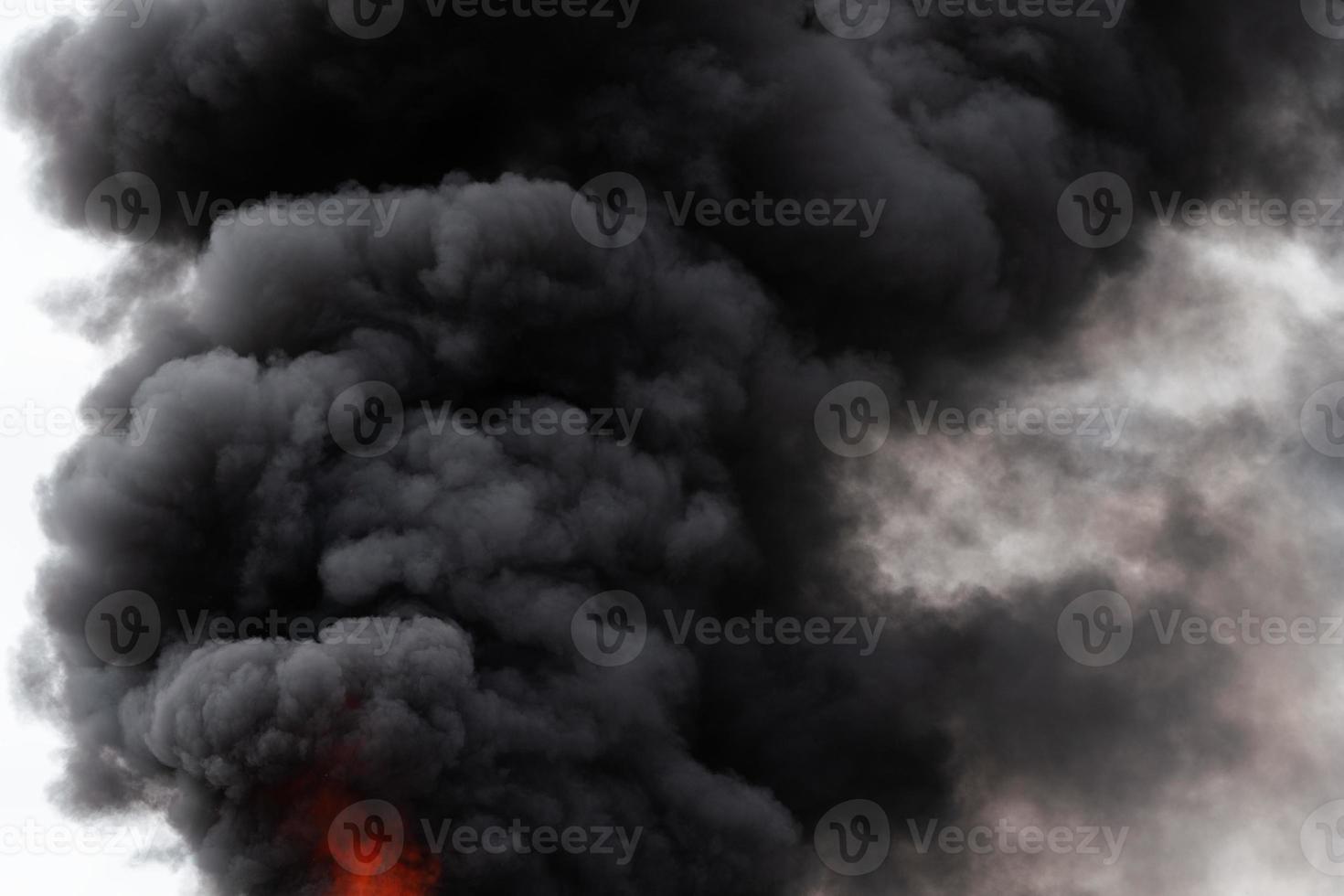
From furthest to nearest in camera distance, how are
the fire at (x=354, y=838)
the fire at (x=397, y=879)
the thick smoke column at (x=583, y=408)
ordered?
the thick smoke column at (x=583, y=408), the fire at (x=354, y=838), the fire at (x=397, y=879)

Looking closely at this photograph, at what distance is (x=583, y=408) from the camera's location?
201 feet

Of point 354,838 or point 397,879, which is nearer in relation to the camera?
point 354,838

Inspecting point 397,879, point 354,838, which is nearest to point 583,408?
point 354,838

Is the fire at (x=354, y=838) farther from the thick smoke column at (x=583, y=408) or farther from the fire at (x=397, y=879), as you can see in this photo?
the thick smoke column at (x=583, y=408)

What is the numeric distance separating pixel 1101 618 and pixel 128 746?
115ft

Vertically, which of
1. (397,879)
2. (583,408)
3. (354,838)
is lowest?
(397,879)

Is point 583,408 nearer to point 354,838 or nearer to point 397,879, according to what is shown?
point 354,838

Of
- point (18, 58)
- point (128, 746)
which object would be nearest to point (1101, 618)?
point (128, 746)

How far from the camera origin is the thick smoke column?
53.3m

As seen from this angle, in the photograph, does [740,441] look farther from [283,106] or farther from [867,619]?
[283,106]

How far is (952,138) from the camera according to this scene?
69875mm

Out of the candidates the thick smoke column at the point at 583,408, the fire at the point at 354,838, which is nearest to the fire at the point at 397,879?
the fire at the point at 354,838

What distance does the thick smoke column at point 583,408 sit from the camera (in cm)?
5328

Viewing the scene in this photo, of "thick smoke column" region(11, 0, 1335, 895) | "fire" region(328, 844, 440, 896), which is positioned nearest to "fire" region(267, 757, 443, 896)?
"fire" region(328, 844, 440, 896)
